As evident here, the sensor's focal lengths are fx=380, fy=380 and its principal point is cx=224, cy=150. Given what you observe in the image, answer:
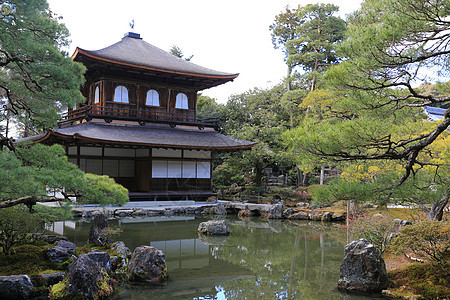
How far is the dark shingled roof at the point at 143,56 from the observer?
17.3 meters

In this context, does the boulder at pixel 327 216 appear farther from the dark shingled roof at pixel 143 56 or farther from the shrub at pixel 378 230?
the dark shingled roof at pixel 143 56

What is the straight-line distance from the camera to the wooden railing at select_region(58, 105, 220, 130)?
57.3ft

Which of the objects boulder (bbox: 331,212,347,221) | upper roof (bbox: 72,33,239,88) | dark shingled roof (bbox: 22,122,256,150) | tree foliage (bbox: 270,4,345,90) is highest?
tree foliage (bbox: 270,4,345,90)

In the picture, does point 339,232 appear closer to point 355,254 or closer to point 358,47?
point 355,254

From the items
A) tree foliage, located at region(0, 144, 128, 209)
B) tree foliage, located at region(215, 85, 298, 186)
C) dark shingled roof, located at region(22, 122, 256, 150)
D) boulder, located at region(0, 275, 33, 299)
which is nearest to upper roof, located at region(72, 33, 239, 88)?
dark shingled roof, located at region(22, 122, 256, 150)

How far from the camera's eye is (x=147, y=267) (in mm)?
7066

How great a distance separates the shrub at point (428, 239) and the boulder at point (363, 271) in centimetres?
42

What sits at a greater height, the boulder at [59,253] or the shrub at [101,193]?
the shrub at [101,193]

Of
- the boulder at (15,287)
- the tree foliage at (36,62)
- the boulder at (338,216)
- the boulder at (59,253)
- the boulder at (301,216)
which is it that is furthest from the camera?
the boulder at (301,216)

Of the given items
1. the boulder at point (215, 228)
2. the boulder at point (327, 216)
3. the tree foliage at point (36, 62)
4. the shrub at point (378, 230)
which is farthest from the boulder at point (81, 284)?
the boulder at point (327, 216)

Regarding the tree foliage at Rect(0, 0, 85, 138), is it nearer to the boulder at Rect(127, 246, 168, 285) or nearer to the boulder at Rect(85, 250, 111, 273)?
the boulder at Rect(85, 250, 111, 273)

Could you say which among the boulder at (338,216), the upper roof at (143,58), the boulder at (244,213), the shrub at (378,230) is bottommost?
the boulder at (244,213)

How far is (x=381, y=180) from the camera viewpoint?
5773 millimetres

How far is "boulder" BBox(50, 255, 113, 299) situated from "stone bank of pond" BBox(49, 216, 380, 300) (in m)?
0.44
